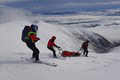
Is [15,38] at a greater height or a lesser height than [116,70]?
lesser

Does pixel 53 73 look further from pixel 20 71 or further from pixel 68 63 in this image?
pixel 68 63

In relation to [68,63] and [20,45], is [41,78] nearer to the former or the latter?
[68,63]

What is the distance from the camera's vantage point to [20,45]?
88438 mm

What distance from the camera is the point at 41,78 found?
496 inches

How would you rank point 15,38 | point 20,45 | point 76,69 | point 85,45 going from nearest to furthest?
point 76,69 → point 85,45 → point 20,45 → point 15,38

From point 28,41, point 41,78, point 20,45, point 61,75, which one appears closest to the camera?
point 41,78

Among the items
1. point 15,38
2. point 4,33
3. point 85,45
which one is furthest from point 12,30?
point 85,45

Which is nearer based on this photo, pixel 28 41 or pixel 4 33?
pixel 28 41

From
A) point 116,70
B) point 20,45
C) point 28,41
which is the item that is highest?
point 28,41

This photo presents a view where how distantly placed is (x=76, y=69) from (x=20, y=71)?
11.3 feet

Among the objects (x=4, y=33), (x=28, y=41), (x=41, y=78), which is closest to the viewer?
(x=41, y=78)

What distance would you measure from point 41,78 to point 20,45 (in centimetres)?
7700

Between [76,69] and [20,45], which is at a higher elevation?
[76,69]

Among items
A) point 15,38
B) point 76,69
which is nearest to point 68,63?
point 76,69
